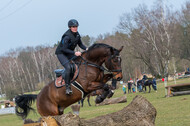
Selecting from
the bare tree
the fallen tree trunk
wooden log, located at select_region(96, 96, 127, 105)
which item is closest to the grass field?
wooden log, located at select_region(96, 96, 127, 105)

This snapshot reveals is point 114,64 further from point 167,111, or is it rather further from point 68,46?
point 167,111

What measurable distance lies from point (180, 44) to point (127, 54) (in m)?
12.6

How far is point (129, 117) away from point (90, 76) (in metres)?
1.46

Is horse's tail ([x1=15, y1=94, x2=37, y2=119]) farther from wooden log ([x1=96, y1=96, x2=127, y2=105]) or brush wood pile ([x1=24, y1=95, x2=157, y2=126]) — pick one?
wooden log ([x1=96, y1=96, x2=127, y2=105])

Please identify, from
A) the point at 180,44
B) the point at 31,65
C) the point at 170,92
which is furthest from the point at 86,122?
the point at 31,65

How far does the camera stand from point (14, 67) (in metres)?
67.7

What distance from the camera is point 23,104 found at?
873 cm

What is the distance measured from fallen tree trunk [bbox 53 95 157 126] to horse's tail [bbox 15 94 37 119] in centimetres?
348

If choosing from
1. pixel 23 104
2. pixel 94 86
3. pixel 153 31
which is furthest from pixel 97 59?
pixel 153 31

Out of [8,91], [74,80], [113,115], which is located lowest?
[8,91]

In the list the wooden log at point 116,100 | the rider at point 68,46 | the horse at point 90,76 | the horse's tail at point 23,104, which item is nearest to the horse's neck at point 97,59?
the horse at point 90,76

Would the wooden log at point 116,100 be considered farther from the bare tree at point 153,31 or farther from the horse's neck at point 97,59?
the bare tree at point 153,31

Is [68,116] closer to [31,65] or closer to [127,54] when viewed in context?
Result: [127,54]

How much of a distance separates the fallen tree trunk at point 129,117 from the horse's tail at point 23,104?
3.48 meters
